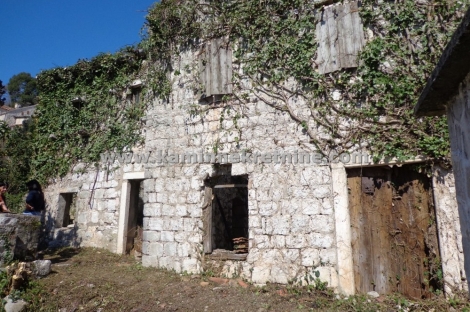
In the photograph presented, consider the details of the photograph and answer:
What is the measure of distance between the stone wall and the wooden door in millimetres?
2636

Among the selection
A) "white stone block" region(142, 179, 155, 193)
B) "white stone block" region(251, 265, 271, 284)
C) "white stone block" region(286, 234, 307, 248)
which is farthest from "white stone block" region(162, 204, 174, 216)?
"white stone block" region(286, 234, 307, 248)

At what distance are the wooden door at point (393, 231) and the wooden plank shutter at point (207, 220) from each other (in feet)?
9.42

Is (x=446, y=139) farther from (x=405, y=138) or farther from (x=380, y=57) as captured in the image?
(x=380, y=57)

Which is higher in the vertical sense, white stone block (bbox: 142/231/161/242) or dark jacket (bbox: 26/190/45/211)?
dark jacket (bbox: 26/190/45/211)

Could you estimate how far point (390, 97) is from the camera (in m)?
5.27

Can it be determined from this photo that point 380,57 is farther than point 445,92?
Yes

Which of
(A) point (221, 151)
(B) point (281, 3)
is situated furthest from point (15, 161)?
(B) point (281, 3)

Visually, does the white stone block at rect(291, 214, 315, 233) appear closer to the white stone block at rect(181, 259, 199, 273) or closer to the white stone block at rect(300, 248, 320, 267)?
the white stone block at rect(300, 248, 320, 267)

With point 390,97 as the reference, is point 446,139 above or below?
below

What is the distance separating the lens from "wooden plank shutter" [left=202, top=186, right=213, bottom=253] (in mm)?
6523

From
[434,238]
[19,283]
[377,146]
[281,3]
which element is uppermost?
[281,3]

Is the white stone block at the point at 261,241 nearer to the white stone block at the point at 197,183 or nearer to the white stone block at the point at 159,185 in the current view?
the white stone block at the point at 197,183

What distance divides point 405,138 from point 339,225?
1814mm

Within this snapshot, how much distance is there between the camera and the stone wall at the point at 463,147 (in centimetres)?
241
